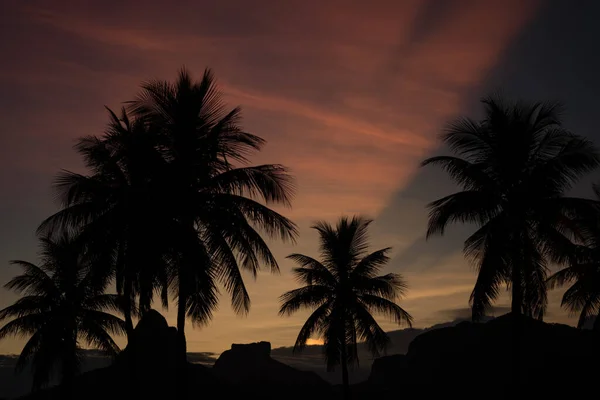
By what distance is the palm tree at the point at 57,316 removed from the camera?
1284 inches

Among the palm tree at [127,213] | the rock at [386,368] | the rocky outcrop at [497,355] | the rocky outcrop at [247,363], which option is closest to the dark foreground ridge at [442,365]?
the rocky outcrop at [497,355]

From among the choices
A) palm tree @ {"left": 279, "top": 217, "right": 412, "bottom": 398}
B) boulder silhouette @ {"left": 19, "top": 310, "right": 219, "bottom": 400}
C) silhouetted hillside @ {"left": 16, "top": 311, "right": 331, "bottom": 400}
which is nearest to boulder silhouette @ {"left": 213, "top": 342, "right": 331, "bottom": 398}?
silhouetted hillside @ {"left": 16, "top": 311, "right": 331, "bottom": 400}

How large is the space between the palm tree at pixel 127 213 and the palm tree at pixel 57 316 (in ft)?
35.0

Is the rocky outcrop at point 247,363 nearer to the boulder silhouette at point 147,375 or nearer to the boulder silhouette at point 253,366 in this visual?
the boulder silhouette at point 253,366

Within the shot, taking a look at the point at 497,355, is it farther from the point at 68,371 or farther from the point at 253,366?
the point at 253,366

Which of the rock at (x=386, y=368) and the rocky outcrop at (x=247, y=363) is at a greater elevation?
the rocky outcrop at (x=247, y=363)

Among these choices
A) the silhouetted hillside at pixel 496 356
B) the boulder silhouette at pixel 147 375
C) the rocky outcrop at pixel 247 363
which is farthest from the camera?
the rocky outcrop at pixel 247 363

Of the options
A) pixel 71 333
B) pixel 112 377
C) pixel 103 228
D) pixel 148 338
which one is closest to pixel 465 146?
pixel 103 228

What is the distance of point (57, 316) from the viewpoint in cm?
3309

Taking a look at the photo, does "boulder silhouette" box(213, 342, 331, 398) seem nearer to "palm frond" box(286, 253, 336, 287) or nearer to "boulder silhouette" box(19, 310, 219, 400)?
"boulder silhouette" box(19, 310, 219, 400)

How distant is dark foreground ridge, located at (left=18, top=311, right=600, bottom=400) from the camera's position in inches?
1813

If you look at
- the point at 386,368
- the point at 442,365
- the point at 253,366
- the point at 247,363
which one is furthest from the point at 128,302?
the point at 247,363

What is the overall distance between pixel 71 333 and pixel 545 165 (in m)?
24.7

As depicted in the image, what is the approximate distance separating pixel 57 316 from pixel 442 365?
126 ft
